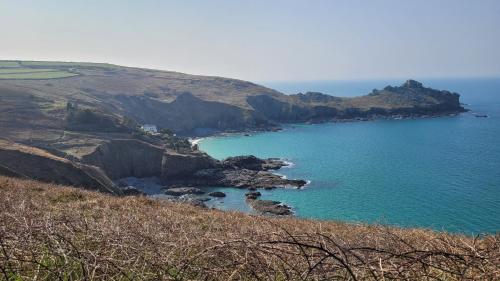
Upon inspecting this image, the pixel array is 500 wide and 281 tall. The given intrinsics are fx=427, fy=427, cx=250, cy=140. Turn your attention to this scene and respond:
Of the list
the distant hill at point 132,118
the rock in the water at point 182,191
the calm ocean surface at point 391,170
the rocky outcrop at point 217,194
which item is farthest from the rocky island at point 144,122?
the calm ocean surface at point 391,170

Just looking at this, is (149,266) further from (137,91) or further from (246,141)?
(137,91)

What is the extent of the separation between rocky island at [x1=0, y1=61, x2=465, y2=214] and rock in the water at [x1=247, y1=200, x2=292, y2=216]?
0.61 ft

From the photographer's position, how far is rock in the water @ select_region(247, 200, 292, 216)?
211 ft

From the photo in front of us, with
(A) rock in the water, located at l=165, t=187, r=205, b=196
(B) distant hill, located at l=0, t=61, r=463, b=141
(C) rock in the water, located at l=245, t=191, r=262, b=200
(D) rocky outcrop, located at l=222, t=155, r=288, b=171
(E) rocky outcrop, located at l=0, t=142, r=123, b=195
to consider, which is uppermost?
(B) distant hill, located at l=0, t=61, r=463, b=141

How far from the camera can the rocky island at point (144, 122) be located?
6569 centimetres

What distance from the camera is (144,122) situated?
151125 millimetres

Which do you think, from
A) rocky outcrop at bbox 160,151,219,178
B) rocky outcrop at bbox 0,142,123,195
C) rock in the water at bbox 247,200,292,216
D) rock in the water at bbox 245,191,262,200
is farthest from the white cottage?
rocky outcrop at bbox 0,142,123,195

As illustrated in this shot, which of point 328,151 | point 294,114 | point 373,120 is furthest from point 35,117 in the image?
point 373,120

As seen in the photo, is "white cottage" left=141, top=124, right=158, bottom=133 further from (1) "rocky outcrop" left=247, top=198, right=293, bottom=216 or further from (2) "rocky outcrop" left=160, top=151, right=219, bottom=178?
(1) "rocky outcrop" left=247, top=198, right=293, bottom=216

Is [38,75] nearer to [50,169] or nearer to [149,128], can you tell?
[149,128]

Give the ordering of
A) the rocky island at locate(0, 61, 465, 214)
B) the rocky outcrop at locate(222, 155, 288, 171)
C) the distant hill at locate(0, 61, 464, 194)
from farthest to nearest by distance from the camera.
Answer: the rocky outcrop at locate(222, 155, 288, 171)
the distant hill at locate(0, 61, 464, 194)
the rocky island at locate(0, 61, 465, 214)

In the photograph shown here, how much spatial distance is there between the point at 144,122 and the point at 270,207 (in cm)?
9516

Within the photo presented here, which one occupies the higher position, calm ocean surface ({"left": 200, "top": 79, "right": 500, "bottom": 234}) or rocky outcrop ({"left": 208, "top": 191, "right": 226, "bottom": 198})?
calm ocean surface ({"left": 200, "top": 79, "right": 500, "bottom": 234})

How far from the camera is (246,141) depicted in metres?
139
